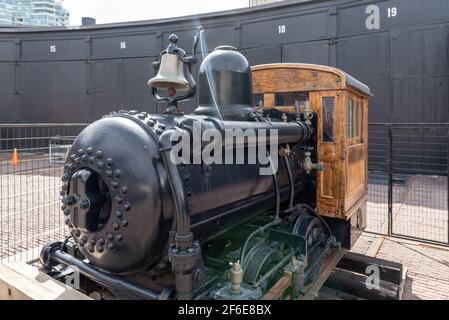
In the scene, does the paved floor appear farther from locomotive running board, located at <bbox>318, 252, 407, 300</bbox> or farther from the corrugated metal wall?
the corrugated metal wall

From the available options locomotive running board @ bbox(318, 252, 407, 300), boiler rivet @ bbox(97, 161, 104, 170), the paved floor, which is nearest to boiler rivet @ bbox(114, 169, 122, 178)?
boiler rivet @ bbox(97, 161, 104, 170)

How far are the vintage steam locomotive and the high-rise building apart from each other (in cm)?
3703

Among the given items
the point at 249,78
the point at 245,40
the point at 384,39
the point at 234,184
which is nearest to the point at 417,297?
the point at 234,184

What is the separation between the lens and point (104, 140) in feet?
7.09

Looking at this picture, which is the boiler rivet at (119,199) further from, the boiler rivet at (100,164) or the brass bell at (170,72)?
the brass bell at (170,72)

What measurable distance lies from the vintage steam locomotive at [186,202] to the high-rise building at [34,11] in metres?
37.0

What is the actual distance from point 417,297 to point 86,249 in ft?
11.0

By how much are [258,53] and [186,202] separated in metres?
12.0

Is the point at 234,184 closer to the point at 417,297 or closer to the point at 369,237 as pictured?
the point at 417,297

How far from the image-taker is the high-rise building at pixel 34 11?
109 ft

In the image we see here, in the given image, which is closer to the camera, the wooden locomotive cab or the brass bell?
the brass bell

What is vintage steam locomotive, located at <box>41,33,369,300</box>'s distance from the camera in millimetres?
2014

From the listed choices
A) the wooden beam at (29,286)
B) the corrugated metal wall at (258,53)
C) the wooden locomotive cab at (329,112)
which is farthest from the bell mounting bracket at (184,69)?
the corrugated metal wall at (258,53)

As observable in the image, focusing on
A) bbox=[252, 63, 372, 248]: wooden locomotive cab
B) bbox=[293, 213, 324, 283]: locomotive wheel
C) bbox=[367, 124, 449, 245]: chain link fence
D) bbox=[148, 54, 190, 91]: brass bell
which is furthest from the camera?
bbox=[367, 124, 449, 245]: chain link fence
